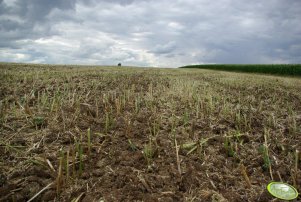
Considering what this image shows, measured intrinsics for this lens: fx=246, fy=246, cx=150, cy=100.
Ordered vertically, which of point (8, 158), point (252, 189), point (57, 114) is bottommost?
point (252, 189)

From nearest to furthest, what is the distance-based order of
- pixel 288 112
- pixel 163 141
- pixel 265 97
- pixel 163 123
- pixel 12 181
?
1. pixel 12 181
2. pixel 163 141
3. pixel 163 123
4. pixel 288 112
5. pixel 265 97

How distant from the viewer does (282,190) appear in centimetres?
218

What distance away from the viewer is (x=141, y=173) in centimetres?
237

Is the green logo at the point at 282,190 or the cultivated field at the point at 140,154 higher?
the cultivated field at the point at 140,154

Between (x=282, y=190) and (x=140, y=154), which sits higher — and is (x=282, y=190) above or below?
below

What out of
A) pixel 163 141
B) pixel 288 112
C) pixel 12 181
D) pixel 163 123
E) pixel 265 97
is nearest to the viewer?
pixel 12 181

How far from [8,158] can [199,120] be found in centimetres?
252

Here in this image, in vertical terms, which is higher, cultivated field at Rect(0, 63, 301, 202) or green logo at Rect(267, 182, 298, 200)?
cultivated field at Rect(0, 63, 301, 202)

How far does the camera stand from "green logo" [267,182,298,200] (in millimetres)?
2093

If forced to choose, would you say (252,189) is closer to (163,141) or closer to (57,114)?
(163,141)

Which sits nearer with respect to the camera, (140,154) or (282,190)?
(282,190)

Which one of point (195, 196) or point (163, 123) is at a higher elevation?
point (163, 123)

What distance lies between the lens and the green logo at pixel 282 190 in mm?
2093

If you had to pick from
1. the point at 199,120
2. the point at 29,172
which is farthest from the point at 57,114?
the point at 199,120
